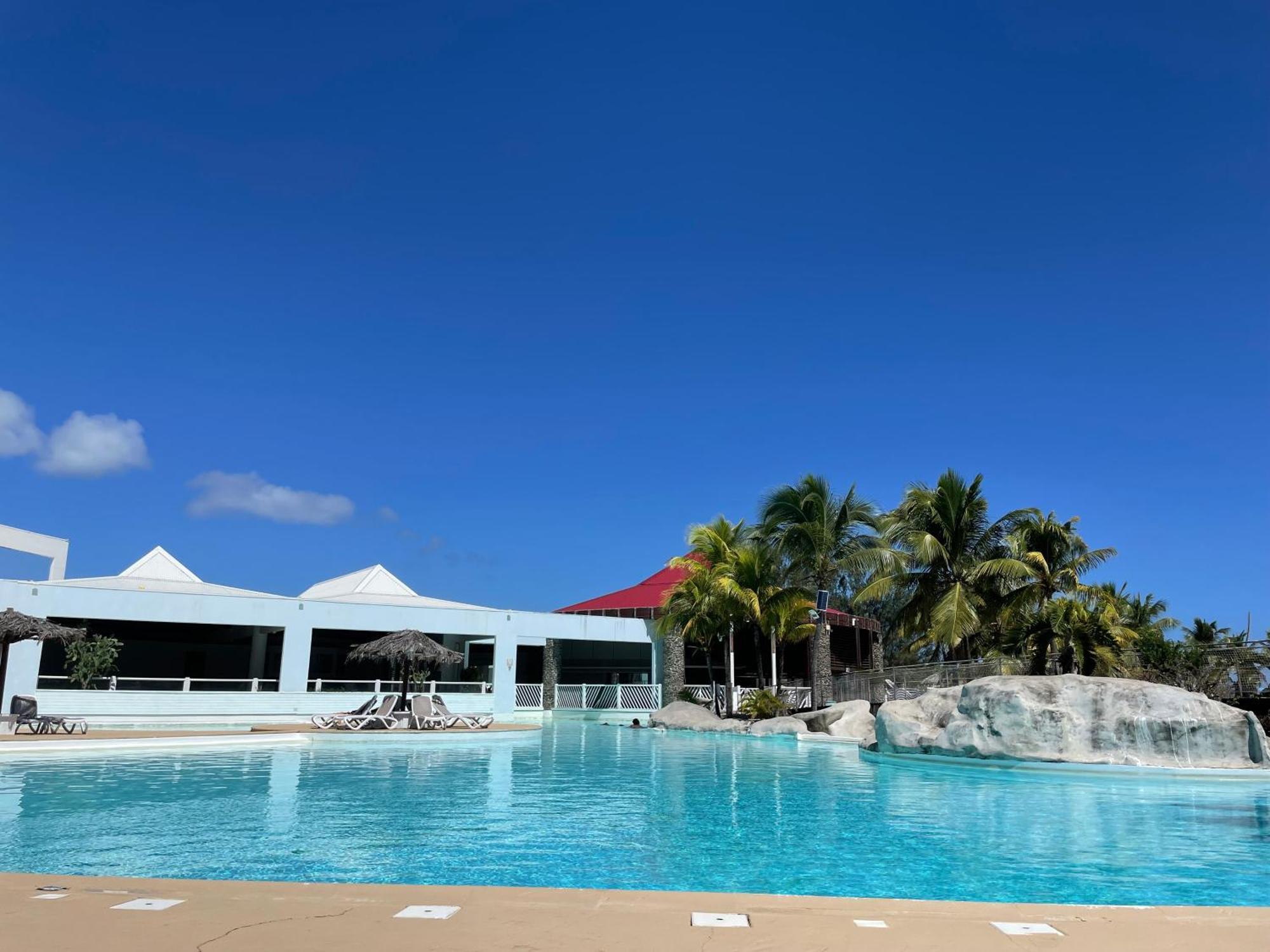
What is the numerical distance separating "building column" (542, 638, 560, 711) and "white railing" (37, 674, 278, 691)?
367 inches

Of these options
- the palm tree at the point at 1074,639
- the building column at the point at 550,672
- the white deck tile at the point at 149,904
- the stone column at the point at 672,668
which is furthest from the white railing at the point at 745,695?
the white deck tile at the point at 149,904

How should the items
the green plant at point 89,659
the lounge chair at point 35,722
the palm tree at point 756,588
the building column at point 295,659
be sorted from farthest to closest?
the building column at point 295,659 → the palm tree at point 756,588 → the green plant at point 89,659 → the lounge chair at point 35,722

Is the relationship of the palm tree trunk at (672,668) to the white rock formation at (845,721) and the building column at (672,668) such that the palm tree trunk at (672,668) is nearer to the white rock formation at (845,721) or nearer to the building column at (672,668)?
the building column at (672,668)

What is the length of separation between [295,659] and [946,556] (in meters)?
20.0

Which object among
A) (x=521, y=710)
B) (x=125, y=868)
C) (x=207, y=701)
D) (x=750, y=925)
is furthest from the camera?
(x=521, y=710)

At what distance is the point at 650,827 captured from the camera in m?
8.75

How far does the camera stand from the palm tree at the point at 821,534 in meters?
27.4

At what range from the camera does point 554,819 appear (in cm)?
921

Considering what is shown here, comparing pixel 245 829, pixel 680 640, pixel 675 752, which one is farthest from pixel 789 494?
pixel 245 829

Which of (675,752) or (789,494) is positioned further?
(789,494)

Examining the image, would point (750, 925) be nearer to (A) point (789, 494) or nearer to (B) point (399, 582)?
(A) point (789, 494)

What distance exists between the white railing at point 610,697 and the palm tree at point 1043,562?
44.2ft

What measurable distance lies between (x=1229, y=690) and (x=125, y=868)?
72.4 feet

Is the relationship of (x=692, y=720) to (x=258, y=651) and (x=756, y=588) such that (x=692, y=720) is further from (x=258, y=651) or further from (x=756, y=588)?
(x=258, y=651)
